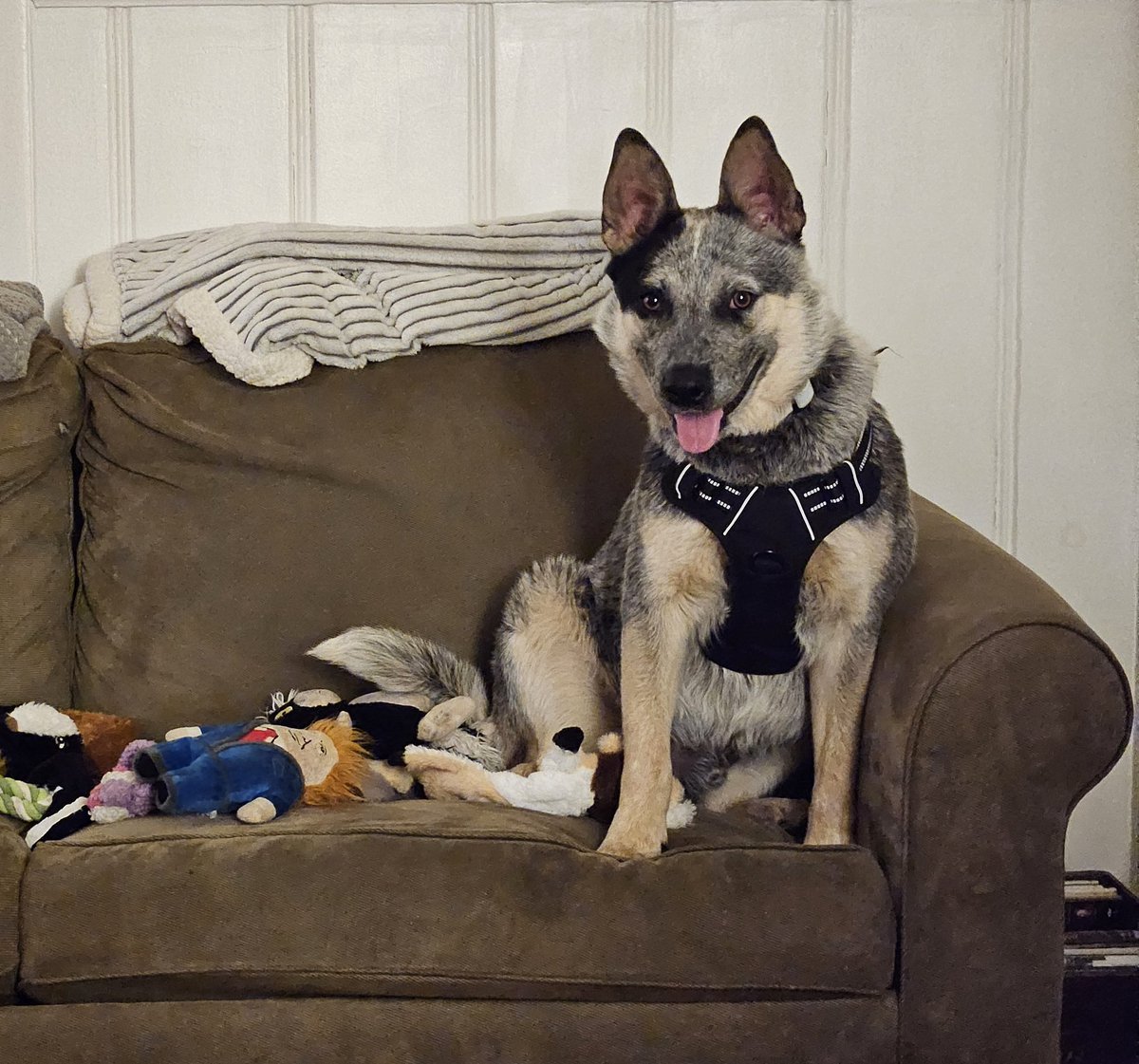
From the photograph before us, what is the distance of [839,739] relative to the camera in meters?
1.76

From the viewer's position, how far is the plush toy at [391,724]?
1.91 metres

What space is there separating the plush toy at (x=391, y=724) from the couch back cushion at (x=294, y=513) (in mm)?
146

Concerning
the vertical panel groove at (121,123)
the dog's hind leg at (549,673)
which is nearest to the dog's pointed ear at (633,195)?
the dog's hind leg at (549,673)

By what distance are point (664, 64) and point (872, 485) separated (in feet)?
3.94

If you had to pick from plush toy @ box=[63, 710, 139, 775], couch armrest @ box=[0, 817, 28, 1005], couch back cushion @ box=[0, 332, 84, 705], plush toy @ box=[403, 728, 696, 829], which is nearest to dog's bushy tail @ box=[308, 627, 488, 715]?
plush toy @ box=[403, 728, 696, 829]

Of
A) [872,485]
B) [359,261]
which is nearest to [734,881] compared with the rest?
[872,485]

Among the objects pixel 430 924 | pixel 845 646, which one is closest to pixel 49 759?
pixel 430 924

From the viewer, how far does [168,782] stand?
1698 millimetres

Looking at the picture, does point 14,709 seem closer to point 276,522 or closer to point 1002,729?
point 276,522

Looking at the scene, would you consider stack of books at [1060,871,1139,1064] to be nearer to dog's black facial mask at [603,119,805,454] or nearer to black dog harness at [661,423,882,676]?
black dog harness at [661,423,882,676]

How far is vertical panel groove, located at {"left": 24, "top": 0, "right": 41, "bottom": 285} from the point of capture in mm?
2520

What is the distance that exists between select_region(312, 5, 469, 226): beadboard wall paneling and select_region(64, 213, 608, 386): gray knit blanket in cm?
26

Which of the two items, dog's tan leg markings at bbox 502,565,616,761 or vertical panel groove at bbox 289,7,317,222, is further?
vertical panel groove at bbox 289,7,317,222

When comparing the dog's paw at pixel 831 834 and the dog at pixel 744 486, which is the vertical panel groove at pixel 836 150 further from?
the dog's paw at pixel 831 834
